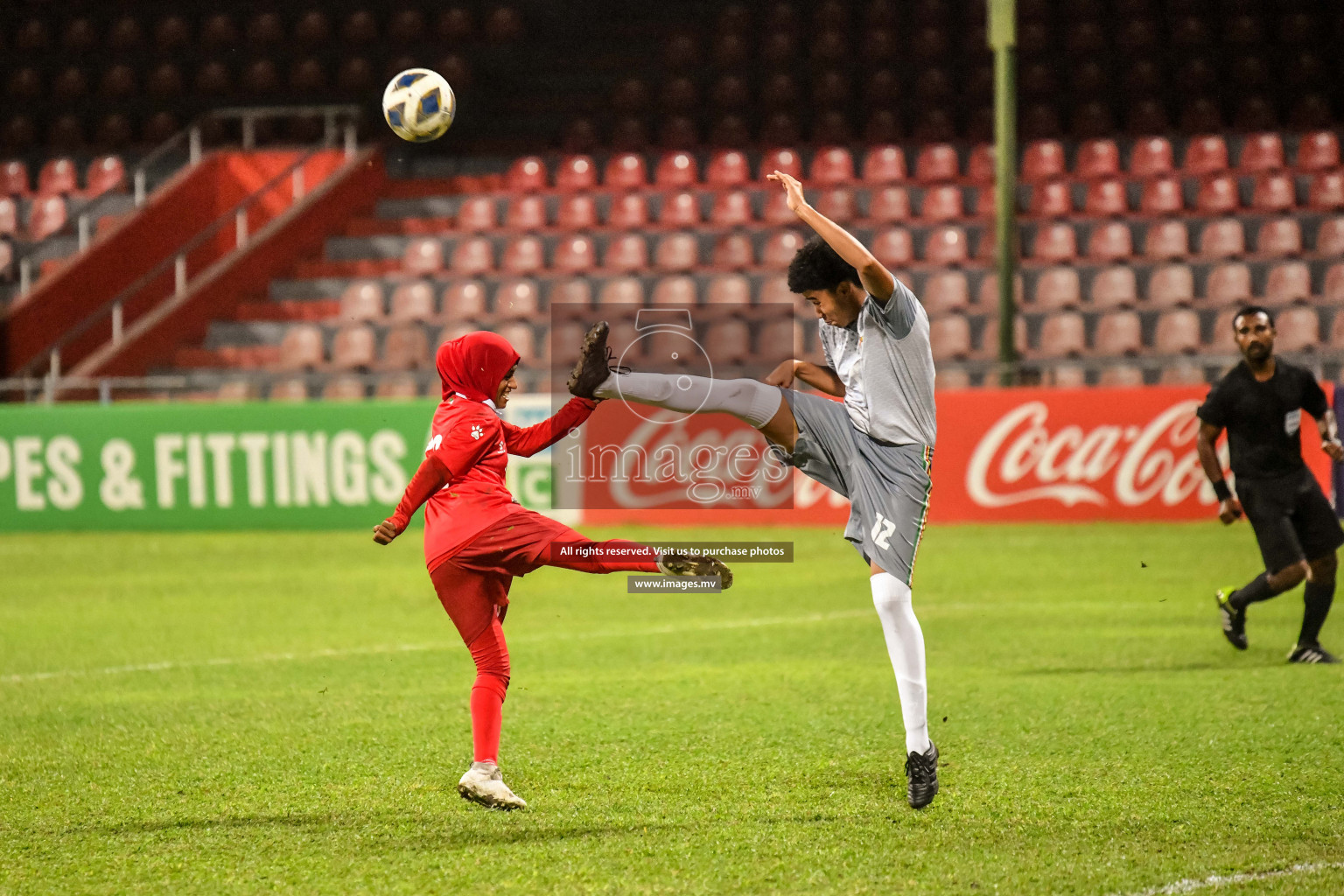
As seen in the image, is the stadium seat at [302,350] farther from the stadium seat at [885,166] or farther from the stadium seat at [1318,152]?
the stadium seat at [1318,152]

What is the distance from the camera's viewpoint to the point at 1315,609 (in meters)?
7.93

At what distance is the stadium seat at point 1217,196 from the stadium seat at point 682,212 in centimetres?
661

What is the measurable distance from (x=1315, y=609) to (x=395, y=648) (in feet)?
17.0

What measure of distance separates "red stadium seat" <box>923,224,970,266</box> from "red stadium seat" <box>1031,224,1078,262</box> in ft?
3.10

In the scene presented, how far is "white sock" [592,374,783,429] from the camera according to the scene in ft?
16.8

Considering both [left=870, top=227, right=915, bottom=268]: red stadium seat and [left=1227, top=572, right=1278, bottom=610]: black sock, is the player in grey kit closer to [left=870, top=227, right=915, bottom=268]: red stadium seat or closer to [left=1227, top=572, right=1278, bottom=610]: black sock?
[left=1227, top=572, right=1278, bottom=610]: black sock

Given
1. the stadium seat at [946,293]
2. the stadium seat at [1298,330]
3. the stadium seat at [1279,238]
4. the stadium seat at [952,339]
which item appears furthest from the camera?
the stadium seat at [1279,238]

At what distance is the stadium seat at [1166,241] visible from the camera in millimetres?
18562

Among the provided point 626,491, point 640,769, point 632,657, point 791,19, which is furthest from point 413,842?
point 791,19

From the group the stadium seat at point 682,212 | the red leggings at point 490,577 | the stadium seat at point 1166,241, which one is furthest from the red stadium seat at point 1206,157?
the red leggings at point 490,577

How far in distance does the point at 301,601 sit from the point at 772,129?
12693mm

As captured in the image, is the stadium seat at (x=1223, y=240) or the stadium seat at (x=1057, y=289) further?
the stadium seat at (x=1223, y=240)

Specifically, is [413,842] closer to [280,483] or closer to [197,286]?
[280,483]

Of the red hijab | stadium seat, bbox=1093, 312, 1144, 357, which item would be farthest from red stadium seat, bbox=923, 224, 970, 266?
the red hijab
